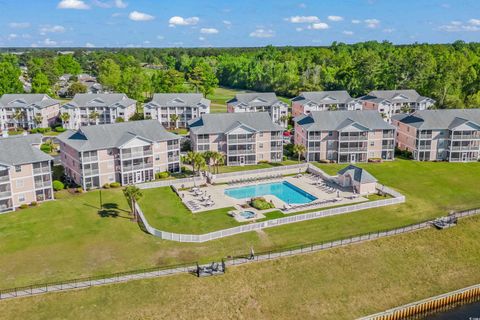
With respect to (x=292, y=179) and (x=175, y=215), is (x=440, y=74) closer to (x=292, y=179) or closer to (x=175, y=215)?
(x=292, y=179)

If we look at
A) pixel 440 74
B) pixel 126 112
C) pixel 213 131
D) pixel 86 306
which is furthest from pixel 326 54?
pixel 86 306

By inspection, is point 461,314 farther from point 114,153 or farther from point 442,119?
point 114,153

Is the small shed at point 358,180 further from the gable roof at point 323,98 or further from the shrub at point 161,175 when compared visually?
the gable roof at point 323,98

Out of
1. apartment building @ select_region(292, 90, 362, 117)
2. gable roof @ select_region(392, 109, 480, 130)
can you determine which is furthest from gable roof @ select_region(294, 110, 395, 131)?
apartment building @ select_region(292, 90, 362, 117)

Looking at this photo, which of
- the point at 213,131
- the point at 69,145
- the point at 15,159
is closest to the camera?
the point at 15,159

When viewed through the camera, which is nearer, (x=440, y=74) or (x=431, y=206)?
(x=431, y=206)

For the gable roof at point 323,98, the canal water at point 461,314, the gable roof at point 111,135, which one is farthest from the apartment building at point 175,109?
the canal water at point 461,314

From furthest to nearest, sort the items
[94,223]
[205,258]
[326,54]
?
[326,54]
[94,223]
[205,258]

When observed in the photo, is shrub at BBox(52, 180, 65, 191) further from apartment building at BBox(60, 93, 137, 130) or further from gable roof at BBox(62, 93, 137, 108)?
gable roof at BBox(62, 93, 137, 108)
